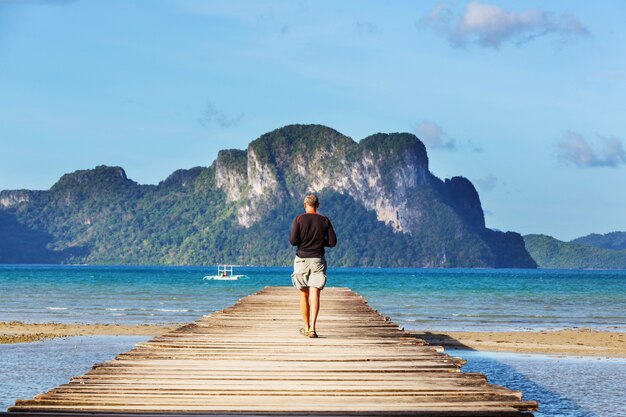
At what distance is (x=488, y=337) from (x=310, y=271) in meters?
15.3

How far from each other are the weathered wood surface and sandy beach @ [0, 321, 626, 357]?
1146 centimetres

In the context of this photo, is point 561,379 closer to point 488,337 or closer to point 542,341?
point 542,341

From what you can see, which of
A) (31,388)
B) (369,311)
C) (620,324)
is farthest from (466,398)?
(620,324)

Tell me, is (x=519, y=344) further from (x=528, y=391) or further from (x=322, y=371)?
(x=322, y=371)

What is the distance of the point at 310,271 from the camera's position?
41.8ft

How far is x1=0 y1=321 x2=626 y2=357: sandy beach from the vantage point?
2366cm

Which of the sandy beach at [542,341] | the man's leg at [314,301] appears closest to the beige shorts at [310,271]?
the man's leg at [314,301]

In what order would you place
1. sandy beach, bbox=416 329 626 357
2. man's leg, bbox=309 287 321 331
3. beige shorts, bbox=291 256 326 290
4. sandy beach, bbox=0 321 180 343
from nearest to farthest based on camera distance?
1. beige shorts, bbox=291 256 326 290
2. man's leg, bbox=309 287 321 331
3. sandy beach, bbox=416 329 626 357
4. sandy beach, bbox=0 321 180 343

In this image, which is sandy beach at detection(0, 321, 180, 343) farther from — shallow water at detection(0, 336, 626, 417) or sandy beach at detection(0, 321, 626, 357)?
shallow water at detection(0, 336, 626, 417)

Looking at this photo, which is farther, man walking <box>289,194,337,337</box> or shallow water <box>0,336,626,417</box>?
shallow water <box>0,336,626,417</box>

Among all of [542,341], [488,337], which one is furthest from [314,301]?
[488,337]

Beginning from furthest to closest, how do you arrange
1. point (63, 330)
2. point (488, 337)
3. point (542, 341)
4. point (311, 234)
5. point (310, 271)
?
point (63, 330) < point (488, 337) < point (542, 341) < point (310, 271) < point (311, 234)

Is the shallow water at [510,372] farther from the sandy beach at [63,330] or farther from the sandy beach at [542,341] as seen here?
the sandy beach at [542,341]

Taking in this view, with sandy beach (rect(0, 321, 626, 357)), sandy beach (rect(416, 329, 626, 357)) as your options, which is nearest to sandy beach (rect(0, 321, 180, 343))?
sandy beach (rect(0, 321, 626, 357))
